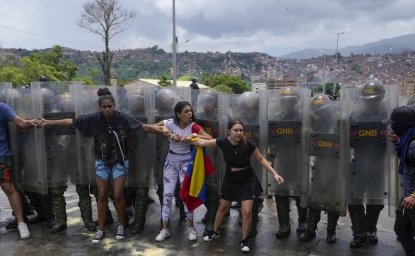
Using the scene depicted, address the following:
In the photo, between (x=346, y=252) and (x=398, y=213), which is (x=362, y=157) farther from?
(x=346, y=252)

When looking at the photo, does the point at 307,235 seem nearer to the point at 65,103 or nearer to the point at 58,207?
the point at 58,207

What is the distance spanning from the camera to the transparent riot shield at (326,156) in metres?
4.87

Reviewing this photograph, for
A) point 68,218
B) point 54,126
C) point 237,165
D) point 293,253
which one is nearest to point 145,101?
point 54,126

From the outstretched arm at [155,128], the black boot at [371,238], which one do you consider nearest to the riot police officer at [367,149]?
the black boot at [371,238]

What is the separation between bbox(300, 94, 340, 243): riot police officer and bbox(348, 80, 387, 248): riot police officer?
21cm

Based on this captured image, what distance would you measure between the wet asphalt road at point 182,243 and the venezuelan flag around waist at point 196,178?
0.55 meters

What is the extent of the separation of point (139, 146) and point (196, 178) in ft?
3.28

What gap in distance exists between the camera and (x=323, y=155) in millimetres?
4996

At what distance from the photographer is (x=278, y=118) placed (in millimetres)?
5281

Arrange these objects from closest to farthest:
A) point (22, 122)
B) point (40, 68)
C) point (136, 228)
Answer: point (22, 122), point (136, 228), point (40, 68)

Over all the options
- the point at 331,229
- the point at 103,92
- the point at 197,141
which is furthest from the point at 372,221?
the point at 103,92

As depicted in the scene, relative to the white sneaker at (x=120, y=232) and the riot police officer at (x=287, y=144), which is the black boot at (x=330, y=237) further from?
the white sneaker at (x=120, y=232)

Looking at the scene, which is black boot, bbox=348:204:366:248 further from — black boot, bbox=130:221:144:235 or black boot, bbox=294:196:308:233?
black boot, bbox=130:221:144:235

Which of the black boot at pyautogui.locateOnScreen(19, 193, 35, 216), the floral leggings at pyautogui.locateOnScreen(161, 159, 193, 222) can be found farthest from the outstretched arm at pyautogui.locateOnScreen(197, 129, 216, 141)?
the black boot at pyautogui.locateOnScreen(19, 193, 35, 216)
